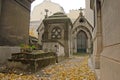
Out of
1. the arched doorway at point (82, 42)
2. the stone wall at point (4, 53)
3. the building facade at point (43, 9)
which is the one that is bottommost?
the stone wall at point (4, 53)

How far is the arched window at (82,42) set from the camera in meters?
31.4

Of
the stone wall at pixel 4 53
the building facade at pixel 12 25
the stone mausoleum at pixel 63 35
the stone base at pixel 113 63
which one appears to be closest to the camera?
the stone base at pixel 113 63

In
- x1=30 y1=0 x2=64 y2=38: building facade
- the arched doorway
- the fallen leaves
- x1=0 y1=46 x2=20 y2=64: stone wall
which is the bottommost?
the fallen leaves

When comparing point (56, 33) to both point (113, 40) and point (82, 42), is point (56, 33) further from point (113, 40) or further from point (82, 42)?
point (113, 40)

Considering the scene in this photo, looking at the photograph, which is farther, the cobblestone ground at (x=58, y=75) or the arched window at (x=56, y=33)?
the arched window at (x=56, y=33)

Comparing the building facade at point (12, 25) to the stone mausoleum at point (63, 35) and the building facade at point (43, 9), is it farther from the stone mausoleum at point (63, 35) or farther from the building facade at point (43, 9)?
the building facade at point (43, 9)

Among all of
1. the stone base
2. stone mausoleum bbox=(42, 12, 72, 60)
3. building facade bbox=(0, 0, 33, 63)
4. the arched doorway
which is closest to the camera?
the stone base

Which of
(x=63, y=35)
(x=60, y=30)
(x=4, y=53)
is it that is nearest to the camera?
(x=4, y=53)

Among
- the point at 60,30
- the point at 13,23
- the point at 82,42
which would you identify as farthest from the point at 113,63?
the point at 82,42

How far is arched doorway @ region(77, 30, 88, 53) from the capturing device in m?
31.4

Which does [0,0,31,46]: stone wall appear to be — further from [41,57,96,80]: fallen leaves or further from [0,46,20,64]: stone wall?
[41,57,96,80]: fallen leaves

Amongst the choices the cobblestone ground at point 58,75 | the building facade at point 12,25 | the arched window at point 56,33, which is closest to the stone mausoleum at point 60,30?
the arched window at point 56,33

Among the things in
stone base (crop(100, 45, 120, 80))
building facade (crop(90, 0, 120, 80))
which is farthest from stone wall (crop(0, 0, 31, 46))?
stone base (crop(100, 45, 120, 80))

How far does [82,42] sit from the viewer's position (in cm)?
3145
